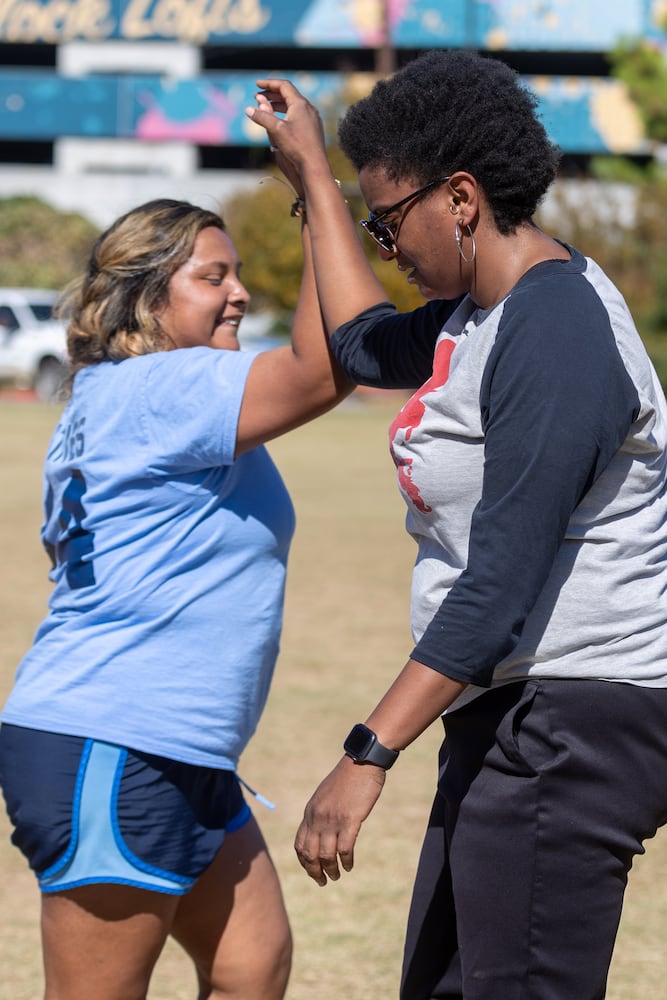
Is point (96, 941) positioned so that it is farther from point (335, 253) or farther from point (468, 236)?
point (468, 236)

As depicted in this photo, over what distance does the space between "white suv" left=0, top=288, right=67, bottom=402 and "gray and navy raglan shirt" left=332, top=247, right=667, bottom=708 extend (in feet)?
85.7

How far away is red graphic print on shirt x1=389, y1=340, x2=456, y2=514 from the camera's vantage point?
2.22 metres

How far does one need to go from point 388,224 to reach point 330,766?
4.02 m

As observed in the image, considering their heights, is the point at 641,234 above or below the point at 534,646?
below

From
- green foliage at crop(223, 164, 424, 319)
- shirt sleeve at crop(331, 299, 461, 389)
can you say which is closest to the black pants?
shirt sleeve at crop(331, 299, 461, 389)

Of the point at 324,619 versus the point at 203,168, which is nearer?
the point at 324,619

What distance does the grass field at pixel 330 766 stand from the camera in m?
4.07

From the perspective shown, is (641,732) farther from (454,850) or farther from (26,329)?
(26,329)

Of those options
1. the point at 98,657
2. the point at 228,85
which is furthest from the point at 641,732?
the point at 228,85

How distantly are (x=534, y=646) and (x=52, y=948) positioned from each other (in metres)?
1.15

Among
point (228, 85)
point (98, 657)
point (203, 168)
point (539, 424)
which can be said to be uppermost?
point (539, 424)

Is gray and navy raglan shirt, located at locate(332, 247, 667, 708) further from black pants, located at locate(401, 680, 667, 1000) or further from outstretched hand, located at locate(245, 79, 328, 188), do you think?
outstretched hand, located at locate(245, 79, 328, 188)

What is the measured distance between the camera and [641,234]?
3488 centimetres

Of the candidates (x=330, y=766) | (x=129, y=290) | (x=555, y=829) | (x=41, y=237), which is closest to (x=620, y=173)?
(x=41, y=237)
